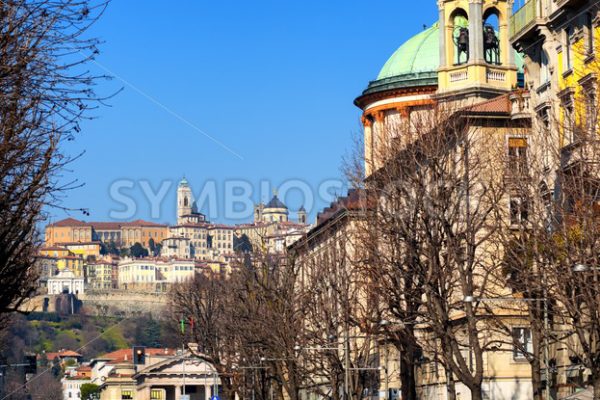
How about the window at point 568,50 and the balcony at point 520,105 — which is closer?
the window at point 568,50

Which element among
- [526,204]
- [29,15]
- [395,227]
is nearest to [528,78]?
[395,227]

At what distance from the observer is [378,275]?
5428cm

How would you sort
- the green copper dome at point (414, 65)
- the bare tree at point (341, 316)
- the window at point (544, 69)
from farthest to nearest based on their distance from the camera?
the green copper dome at point (414, 65) < the bare tree at point (341, 316) < the window at point (544, 69)

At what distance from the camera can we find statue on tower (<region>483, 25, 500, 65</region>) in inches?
3022

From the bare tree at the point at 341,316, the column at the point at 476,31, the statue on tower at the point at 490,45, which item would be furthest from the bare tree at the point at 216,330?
the column at the point at 476,31

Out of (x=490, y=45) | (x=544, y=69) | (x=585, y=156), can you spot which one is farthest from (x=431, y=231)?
(x=490, y=45)

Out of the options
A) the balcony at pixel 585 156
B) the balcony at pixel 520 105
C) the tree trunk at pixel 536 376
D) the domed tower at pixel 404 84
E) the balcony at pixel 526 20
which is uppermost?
the domed tower at pixel 404 84

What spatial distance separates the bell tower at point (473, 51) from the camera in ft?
249

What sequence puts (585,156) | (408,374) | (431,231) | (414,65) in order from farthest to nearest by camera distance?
(414,65), (408,374), (431,231), (585,156)

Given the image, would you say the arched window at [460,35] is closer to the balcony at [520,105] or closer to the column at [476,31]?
the column at [476,31]

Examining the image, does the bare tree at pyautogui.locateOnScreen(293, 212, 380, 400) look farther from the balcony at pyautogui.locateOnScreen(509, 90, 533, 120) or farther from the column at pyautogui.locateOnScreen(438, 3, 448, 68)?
the column at pyautogui.locateOnScreen(438, 3, 448, 68)

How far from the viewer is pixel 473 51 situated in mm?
76000

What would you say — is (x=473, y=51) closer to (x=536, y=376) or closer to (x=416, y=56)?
(x=416, y=56)

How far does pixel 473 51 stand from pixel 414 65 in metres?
21.6
